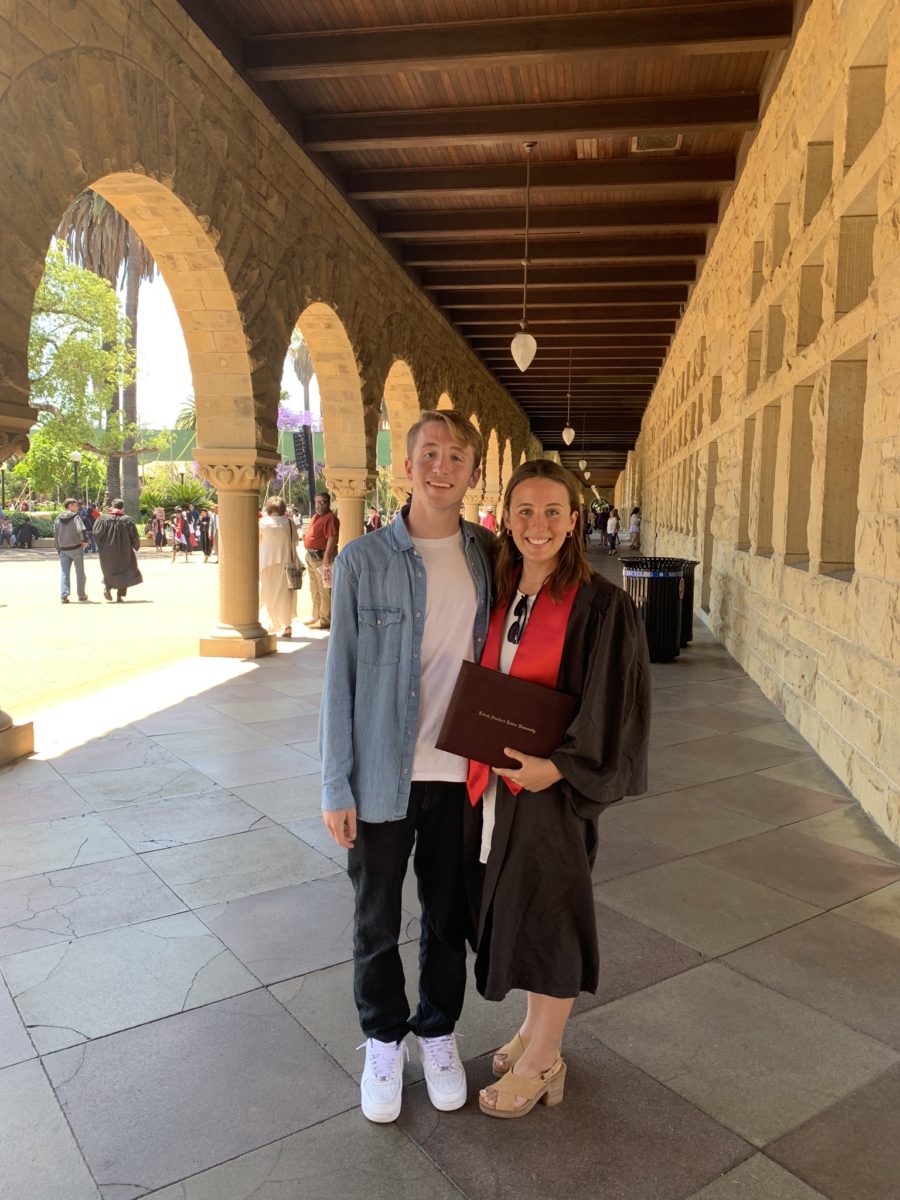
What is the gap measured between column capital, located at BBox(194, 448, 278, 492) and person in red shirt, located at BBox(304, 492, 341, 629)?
1.90 meters

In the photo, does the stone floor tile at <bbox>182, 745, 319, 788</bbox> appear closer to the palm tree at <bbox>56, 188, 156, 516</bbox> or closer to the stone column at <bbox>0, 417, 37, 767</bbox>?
the stone column at <bbox>0, 417, 37, 767</bbox>

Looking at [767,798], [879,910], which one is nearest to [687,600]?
[767,798]

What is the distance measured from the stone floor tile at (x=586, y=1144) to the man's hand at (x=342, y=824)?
65 centimetres

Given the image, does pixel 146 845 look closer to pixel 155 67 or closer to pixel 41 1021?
pixel 41 1021

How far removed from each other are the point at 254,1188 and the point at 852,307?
4.93 metres

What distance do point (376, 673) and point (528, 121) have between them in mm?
6857

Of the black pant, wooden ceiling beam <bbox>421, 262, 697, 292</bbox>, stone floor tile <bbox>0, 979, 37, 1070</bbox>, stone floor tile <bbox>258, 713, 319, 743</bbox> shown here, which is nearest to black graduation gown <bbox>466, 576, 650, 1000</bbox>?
the black pant

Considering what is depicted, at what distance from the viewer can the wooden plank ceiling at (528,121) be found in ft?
19.7

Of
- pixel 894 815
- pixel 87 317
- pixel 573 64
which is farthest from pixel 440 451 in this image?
pixel 87 317

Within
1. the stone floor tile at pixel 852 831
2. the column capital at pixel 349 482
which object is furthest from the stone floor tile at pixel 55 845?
the column capital at pixel 349 482

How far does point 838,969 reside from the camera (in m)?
2.68

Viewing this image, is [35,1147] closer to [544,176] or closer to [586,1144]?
[586,1144]

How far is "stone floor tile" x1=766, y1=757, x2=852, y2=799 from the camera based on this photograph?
442 centimetres

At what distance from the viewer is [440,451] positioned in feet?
6.56
